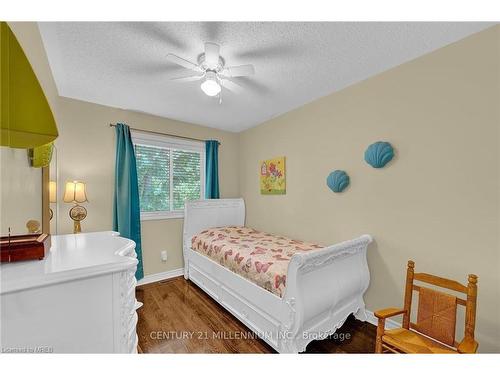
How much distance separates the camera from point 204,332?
6.58ft

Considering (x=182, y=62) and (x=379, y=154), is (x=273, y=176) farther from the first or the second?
(x=182, y=62)

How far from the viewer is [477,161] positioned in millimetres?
1555

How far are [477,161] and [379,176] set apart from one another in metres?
0.67

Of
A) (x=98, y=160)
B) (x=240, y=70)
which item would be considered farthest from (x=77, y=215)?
(x=240, y=70)

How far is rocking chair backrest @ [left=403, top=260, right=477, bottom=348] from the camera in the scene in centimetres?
134

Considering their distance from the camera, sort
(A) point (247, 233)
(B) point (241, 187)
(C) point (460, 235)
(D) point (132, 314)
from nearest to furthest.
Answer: (D) point (132, 314)
(C) point (460, 235)
(A) point (247, 233)
(B) point (241, 187)

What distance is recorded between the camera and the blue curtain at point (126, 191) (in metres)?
2.79

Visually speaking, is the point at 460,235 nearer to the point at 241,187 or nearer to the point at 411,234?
the point at 411,234

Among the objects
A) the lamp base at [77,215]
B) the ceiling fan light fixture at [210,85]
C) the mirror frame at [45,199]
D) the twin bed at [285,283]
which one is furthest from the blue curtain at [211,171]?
the mirror frame at [45,199]

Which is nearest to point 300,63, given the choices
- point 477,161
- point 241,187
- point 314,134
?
point 314,134

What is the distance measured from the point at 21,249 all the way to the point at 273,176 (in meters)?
2.79

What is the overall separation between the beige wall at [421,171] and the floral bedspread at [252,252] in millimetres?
553

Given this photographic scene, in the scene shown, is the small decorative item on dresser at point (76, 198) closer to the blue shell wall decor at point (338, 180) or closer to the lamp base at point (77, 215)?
the lamp base at point (77, 215)
